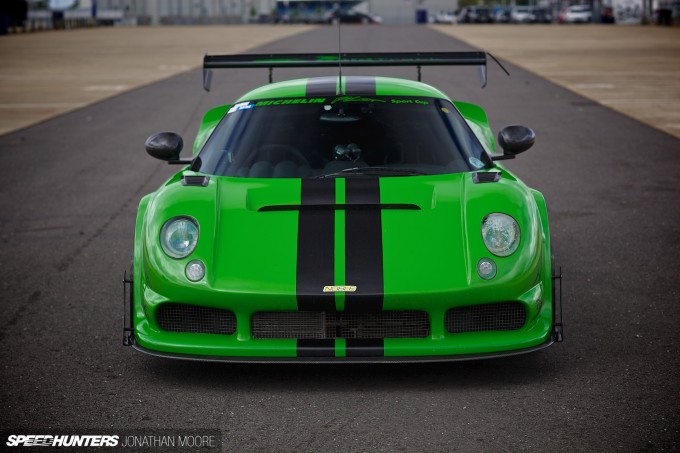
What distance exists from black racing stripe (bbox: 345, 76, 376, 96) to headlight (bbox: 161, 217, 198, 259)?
4.93 ft

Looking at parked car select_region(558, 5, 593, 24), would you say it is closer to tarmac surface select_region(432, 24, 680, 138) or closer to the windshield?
tarmac surface select_region(432, 24, 680, 138)

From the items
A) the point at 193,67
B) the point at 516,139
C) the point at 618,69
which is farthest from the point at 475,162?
the point at 193,67

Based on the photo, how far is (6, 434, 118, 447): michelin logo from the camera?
3.87 meters

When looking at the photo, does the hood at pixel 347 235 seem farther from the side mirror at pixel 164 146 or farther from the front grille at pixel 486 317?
the side mirror at pixel 164 146

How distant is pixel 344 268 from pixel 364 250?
0.44 feet

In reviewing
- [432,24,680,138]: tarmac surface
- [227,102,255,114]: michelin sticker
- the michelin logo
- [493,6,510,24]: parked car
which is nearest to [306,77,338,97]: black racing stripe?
[227,102,255,114]: michelin sticker

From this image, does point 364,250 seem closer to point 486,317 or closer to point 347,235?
point 347,235

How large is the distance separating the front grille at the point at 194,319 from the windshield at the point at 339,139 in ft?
A: 3.30

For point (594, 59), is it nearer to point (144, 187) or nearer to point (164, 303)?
point (144, 187)

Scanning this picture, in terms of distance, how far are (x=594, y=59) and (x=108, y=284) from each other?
26.5 metres

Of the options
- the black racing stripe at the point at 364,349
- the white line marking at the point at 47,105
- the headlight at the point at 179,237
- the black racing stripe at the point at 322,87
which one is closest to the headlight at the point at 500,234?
the black racing stripe at the point at 364,349

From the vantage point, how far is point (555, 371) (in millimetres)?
4715

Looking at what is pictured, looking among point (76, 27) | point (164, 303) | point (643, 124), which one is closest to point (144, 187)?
point (164, 303)

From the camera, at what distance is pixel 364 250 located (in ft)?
14.9
